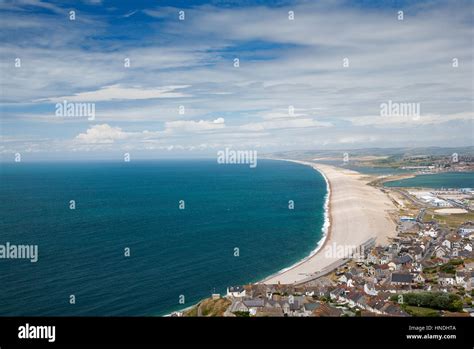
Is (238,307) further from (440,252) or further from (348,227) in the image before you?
(348,227)

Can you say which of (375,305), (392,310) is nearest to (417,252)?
(375,305)

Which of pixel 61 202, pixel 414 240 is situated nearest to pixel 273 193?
pixel 61 202

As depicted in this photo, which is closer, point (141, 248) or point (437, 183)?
point (141, 248)

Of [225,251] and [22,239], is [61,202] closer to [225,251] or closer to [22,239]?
[22,239]

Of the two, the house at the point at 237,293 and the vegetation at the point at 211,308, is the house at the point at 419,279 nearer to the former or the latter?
the house at the point at 237,293

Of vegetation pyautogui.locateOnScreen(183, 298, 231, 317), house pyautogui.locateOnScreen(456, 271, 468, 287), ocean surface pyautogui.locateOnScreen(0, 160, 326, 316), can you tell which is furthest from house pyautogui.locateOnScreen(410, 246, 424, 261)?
vegetation pyautogui.locateOnScreen(183, 298, 231, 317)
